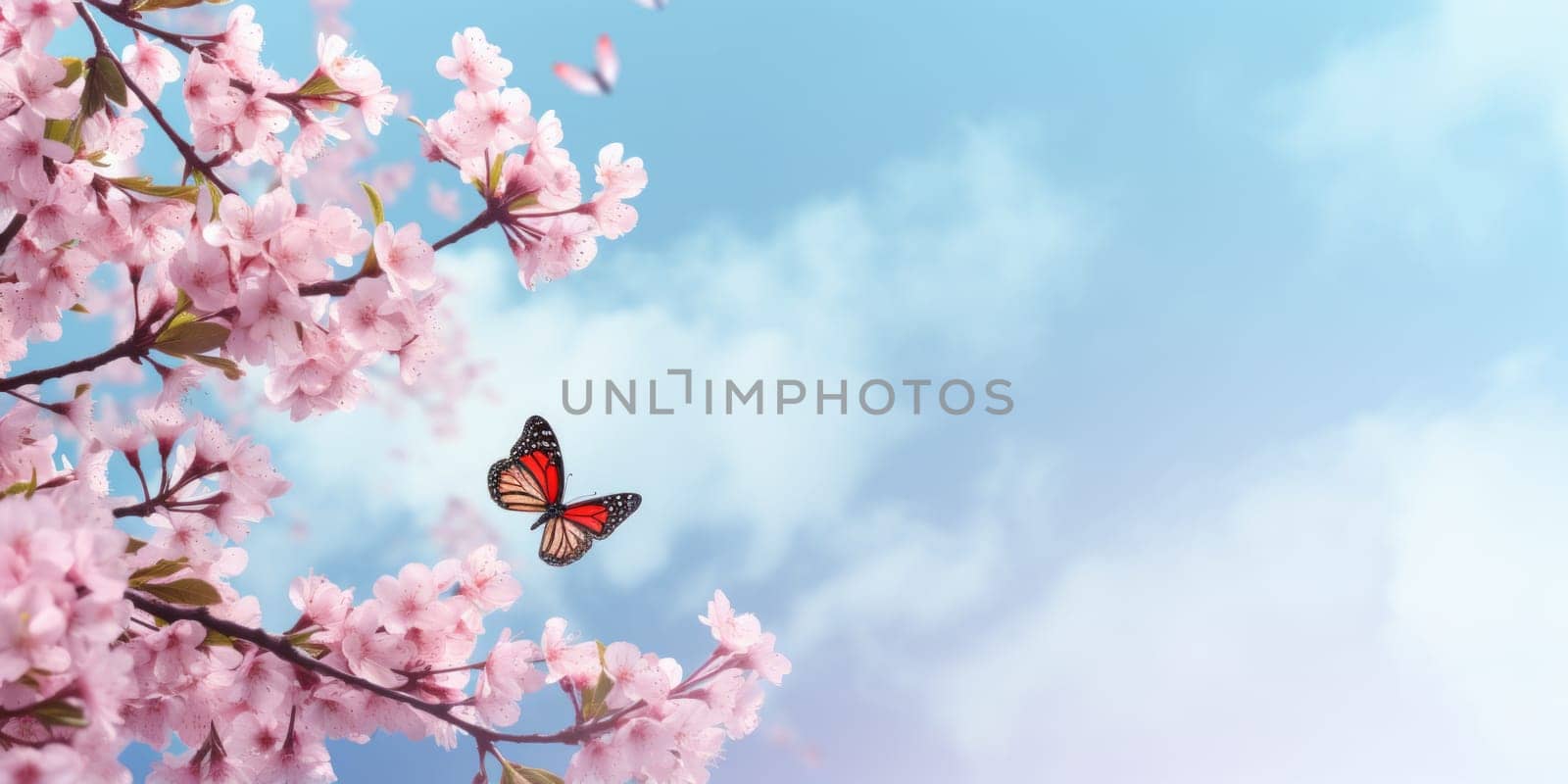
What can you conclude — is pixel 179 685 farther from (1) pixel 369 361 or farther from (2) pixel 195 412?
(1) pixel 369 361

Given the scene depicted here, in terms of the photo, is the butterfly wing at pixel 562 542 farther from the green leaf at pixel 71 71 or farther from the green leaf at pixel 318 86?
the green leaf at pixel 71 71

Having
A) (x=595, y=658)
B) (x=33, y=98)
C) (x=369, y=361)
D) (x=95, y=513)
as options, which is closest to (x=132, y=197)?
(x=33, y=98)

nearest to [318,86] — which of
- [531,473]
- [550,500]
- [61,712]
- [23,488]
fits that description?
[23,488]

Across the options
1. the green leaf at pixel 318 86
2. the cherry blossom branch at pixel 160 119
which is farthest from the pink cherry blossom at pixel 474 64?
the cherry blossom branch at pixel 160 119

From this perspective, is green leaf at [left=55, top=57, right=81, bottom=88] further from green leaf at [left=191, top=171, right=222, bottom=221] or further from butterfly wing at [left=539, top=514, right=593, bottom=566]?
butterfly wing at [left=539, top=514, right=593, bottom=566]

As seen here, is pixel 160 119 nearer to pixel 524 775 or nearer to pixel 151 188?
pixel 151 188

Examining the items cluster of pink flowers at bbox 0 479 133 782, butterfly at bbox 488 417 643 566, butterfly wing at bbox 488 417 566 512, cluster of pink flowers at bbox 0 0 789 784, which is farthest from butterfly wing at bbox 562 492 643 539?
cluster of pink flowers at bbox 0 479 133 782
